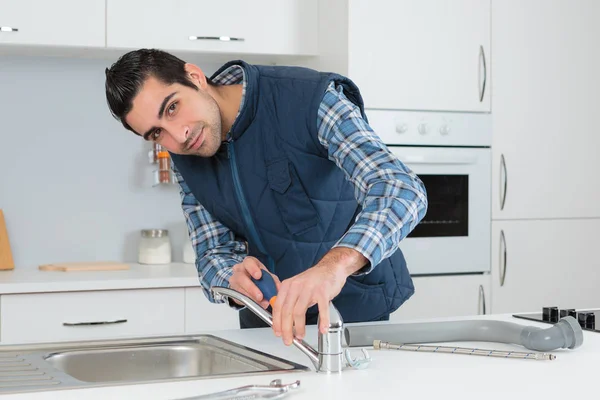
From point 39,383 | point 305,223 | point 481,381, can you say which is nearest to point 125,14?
point 305,223

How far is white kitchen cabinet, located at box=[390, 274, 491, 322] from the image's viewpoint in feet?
9.52

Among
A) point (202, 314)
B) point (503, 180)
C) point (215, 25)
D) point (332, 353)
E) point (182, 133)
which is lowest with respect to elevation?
point (202, 314)

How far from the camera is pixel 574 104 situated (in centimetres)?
312

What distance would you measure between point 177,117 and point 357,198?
371 mm

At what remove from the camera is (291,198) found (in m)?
1.66

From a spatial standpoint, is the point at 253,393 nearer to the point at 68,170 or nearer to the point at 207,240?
the point at 207,240

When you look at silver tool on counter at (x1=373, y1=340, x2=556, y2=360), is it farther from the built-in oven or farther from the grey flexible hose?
the built-in oven

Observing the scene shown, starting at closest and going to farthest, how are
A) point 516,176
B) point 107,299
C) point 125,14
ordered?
point 107,299 < point 125,14 < point 516,176

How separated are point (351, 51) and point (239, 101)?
1164mm

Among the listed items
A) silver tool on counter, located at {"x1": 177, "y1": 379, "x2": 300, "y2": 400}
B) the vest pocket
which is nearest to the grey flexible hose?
the vest pocket

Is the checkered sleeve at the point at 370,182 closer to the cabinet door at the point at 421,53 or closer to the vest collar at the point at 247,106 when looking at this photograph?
the vest collar at the point at 247,106

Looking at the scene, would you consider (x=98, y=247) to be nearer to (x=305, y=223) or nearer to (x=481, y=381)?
(x=305, y=223)

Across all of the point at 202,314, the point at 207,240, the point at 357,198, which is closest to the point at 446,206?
the point at 202,314

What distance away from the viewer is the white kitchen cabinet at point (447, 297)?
2902 mm
